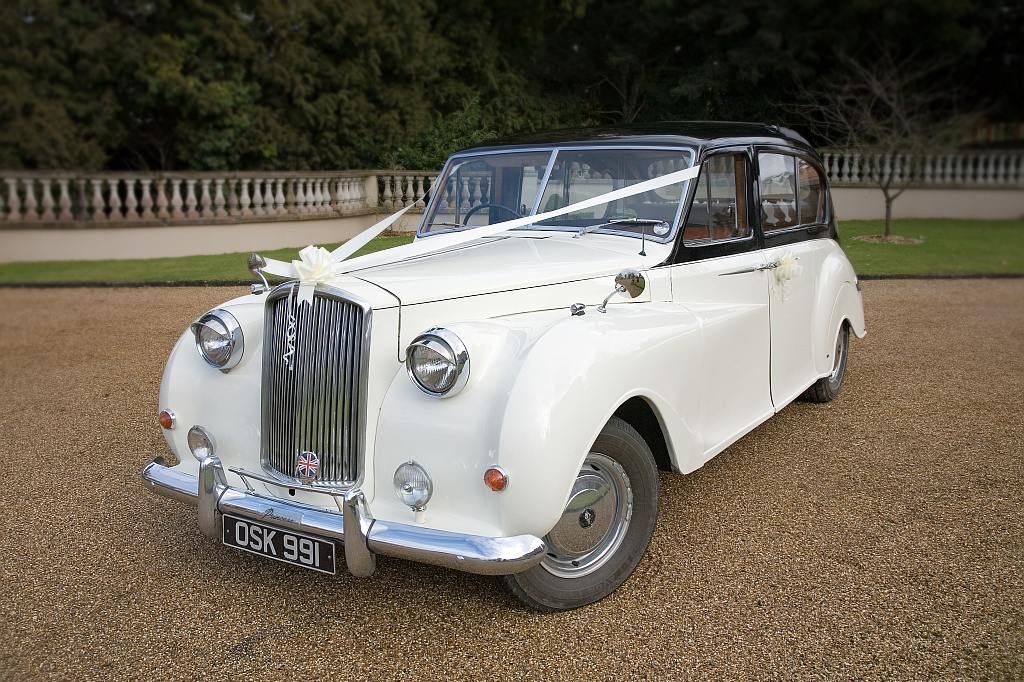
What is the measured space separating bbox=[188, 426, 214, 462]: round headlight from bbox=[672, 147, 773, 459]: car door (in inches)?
79.9

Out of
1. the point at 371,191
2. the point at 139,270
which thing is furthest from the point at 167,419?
the point at 371,191

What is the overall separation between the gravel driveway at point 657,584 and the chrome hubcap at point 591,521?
0.19m

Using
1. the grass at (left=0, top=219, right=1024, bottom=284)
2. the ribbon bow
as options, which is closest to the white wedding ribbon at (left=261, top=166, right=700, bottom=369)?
the ribbon bow

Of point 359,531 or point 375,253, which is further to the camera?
point 375,253

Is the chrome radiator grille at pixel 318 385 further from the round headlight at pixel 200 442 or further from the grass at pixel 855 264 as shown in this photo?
the grass at pixel 855 264

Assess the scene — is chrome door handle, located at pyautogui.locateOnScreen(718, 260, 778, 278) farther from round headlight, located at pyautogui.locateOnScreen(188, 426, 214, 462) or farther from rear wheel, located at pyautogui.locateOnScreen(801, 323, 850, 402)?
round headlight, located at pyautogui.locateOnScreen(188, 426, 214, 462)

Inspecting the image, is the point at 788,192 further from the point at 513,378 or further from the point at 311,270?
the point at 311,270

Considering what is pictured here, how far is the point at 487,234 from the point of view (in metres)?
4.00

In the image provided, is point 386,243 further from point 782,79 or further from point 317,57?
point 782,79

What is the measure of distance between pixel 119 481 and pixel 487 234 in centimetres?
249

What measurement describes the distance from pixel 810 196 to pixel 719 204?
1.41m

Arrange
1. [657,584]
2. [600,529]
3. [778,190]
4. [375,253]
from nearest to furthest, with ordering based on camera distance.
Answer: [600,529], [657,584], [375,253], [778,190]

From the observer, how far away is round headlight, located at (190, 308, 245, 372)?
3.38m

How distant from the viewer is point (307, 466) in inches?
122
